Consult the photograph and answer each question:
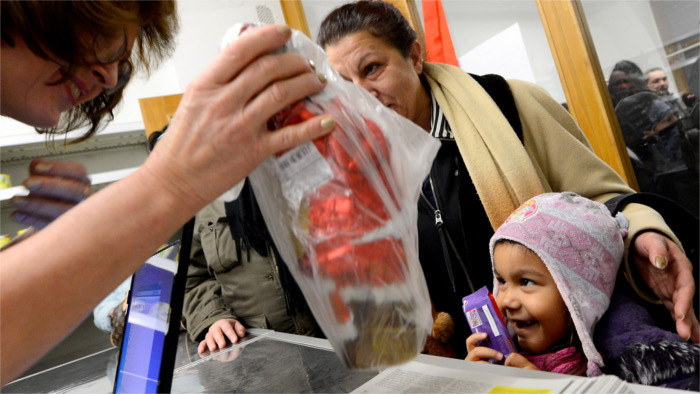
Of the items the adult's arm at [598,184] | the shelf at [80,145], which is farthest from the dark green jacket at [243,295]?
the shelf at [80,145]

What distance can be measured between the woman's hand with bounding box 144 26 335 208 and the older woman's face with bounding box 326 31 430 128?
0.83m

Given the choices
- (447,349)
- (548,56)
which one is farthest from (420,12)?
(447,349)

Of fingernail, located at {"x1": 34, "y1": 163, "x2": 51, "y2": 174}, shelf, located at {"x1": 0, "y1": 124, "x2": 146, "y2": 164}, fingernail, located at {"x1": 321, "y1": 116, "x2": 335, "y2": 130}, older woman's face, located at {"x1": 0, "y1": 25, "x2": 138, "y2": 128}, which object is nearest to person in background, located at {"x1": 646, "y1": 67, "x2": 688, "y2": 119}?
fingernail, located at {"x1": 321, "y1": 116, "x2": 335, "y2": 130}

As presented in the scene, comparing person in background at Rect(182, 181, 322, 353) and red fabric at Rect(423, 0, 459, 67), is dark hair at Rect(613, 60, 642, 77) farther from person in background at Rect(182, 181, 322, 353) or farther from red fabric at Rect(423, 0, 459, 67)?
person in background at Rect(182, 181, 322, 353)

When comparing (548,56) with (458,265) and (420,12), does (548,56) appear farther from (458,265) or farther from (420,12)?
(458,265)

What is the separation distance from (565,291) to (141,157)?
3.43m

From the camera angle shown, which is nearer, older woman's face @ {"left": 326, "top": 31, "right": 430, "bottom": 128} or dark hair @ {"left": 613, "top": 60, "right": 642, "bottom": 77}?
older woman's face @ {"left": 326, "top": 31, "right": 430, "bottom": 128}

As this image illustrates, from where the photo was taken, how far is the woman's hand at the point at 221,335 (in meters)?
1.23

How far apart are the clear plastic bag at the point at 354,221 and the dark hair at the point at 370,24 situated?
2.54 feet

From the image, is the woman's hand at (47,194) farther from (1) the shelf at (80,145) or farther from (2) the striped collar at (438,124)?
(1) the shelf at (80,145)

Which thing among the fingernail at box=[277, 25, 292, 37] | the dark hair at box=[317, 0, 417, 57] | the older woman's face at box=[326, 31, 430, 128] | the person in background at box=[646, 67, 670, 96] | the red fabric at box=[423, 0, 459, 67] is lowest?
the person in background at box=[646, 67, 670, 96]

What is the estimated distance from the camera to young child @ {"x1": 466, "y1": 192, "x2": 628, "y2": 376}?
2.93 ft

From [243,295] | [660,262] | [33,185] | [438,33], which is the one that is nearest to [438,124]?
[660,262]

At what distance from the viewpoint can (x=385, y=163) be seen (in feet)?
1.79
